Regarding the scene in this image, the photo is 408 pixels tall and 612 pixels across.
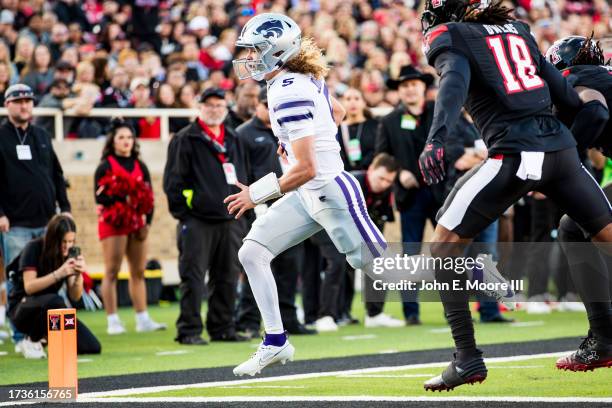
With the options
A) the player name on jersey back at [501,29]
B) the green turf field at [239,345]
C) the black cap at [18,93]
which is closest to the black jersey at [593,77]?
the player name on jersey back at [501,29]

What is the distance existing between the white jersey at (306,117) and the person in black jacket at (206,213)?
12.7 ft

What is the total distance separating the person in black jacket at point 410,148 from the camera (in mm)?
12867

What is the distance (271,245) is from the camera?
7754mm

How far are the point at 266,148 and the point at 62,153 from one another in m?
4.26

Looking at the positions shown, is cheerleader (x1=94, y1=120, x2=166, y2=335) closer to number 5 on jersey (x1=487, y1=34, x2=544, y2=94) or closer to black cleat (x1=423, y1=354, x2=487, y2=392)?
black cleat (x1=423, y1=354, x2=487, y2=392)

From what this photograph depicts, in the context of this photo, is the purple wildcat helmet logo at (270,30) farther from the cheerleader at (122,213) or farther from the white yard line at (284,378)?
the cheerleader at (122,213)

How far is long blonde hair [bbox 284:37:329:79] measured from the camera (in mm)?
7785

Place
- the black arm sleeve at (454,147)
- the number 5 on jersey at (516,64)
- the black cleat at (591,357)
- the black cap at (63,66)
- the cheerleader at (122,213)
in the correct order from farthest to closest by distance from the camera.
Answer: the black cap at (63,66) → the black arm sleeve at (454,147) → the cheerleader at (122,213) → the black cleat at (591,357) → the number 5 on jersey at (516,64)

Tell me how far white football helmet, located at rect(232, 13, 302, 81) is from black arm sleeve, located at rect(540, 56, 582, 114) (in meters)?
1.55

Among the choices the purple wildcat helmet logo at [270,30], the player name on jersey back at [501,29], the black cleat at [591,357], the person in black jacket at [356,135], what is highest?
the player name on jersey back at [501,29]

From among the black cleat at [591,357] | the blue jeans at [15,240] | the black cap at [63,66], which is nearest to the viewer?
the black cleat at [591,357]

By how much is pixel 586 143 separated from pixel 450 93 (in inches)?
52.0

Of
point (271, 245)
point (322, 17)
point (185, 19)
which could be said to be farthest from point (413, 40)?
point (271, 245)

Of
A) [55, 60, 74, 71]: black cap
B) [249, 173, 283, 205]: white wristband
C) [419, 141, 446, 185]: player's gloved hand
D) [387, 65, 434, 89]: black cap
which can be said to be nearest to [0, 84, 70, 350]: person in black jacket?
[387, 65, 434, 89]: black cap
